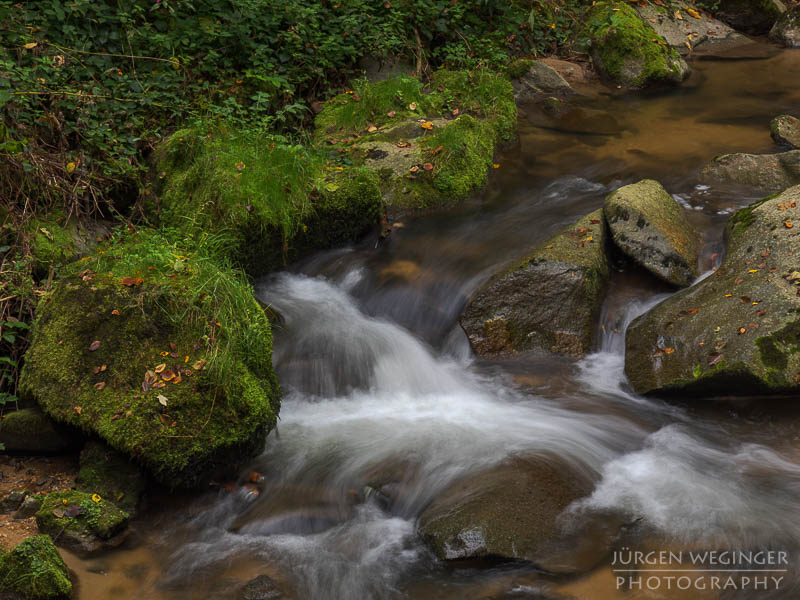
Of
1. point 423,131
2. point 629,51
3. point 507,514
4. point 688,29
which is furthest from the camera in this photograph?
point 688,29

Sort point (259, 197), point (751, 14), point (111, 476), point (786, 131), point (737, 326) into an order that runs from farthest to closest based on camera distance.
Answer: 1. point (751, 14)
2. point (786, 131)
3. point (259, 197)
4. point (737, 326)
5. point (111, 476)

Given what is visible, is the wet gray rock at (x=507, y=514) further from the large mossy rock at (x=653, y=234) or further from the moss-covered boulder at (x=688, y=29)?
the moss-covered boulder at (x=688, y=29)

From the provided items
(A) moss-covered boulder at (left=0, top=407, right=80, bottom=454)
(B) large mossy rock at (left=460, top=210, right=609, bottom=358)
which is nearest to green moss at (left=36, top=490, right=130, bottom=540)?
(A) moss-covered boulder at (left=0, top=407, right=80, bottom=454)

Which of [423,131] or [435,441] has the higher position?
[423,131]

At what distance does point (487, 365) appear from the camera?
5531 mm

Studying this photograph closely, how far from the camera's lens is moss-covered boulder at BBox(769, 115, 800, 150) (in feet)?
26.3

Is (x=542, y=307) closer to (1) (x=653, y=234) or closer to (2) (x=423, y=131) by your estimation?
(1) (x=653, y=234)

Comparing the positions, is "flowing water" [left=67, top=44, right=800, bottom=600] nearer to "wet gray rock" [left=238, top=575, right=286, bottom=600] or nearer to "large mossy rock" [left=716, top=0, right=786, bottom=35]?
"wet gray rock" [left=238, top=575, right=286, bottom=600]

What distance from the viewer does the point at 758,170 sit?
7285 millimetres

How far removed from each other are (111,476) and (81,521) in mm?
376

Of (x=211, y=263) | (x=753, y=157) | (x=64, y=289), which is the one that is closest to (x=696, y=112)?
(x=753, y=157)

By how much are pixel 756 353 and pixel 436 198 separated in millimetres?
3484

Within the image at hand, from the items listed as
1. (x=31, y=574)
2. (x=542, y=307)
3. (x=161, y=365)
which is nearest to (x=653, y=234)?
(x=542, y=307)

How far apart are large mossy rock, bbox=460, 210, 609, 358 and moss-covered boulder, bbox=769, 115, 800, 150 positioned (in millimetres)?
3748
